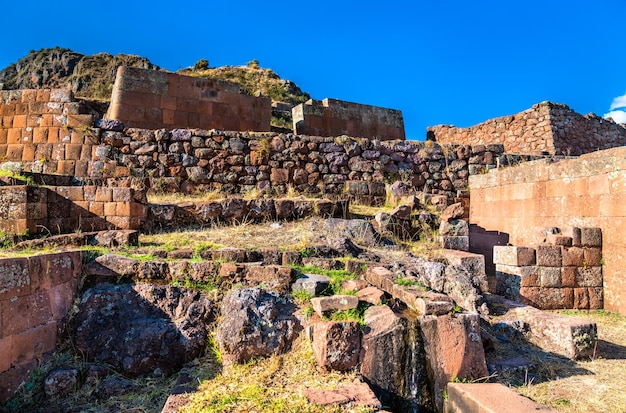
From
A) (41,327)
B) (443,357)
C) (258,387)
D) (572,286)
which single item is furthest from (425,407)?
(572,286)

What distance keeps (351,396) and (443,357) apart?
108cm

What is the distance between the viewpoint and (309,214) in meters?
8.85

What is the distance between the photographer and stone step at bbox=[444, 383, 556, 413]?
333cm

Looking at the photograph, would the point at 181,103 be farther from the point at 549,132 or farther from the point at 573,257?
the point at 549,132

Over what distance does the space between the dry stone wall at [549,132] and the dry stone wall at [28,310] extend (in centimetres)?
1522

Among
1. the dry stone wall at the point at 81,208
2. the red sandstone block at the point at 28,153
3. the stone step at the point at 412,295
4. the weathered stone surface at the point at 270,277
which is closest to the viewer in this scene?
the stone step at the point at 412,295

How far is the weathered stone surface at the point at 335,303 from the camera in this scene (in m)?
4.46

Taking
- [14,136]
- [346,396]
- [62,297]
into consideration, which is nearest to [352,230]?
[346,396]

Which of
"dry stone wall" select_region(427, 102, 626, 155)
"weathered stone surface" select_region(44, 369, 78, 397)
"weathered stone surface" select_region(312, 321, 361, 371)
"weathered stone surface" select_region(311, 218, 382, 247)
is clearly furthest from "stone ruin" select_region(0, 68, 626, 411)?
"dry stone wall" select_region(427, 102, 626, 155)

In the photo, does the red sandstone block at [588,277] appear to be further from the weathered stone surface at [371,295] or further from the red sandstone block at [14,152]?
the red sandstone block at [14,152]

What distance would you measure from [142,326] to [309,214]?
4696 millimetres

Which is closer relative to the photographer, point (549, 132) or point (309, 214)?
point (309, 214)

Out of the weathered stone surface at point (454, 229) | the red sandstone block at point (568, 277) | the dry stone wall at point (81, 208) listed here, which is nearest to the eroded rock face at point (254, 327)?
the dry stone wall at point (81, 208)

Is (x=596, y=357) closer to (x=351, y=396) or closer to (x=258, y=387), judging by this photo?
(x=351, y=396)
